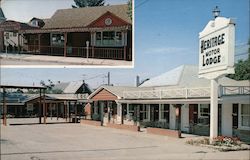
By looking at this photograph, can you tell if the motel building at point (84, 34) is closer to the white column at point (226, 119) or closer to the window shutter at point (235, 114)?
the white column at point (226, 119)

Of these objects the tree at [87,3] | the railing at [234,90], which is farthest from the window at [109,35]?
the railing at [234,90]

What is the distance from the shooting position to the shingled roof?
9500 millimetres

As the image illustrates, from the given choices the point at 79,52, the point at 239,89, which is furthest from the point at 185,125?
the point at 79,52

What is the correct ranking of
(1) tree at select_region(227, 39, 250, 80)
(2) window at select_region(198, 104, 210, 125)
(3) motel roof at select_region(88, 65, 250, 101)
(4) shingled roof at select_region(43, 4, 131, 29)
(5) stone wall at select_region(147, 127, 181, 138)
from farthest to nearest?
1. (2) window at select_region(198, 104, 210, 125)
2. (5) stone wall at select_region(147, 127, 181, 138)
3. (1) tree at select_region(227, 39, 250, 80)
4. (3) motel roof at select_region(88, 65, 250, 101)
5. (4) shingled roof at select_region(43, 4, 131, 29)

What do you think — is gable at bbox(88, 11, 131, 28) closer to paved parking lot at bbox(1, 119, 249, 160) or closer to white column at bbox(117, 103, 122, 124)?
paved parking lot at bbox(1, 119, 249, 160)

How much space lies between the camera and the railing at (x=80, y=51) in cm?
940

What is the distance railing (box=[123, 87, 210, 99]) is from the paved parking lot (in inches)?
90.0

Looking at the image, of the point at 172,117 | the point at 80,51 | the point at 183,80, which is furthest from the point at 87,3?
the point at 172,117

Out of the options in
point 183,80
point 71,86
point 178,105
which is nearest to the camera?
point 71,86

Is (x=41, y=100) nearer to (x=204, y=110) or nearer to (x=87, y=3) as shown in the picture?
(x=87, y=3)

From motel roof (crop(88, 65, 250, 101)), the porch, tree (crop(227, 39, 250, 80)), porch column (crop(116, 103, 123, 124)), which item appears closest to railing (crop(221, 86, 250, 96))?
motel roof (crop(88, 65, 250, 101))

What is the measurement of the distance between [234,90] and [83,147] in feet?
19.4

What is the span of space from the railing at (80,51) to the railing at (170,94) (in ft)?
19.3

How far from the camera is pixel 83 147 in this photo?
10.8 m
